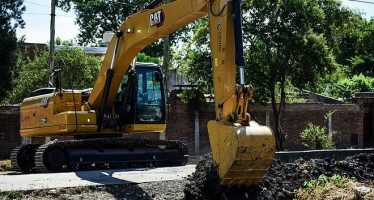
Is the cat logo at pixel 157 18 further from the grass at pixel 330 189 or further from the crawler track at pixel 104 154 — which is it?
the grass at pixel 330 189

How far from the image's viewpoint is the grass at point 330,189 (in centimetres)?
827

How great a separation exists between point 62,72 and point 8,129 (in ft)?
17.1

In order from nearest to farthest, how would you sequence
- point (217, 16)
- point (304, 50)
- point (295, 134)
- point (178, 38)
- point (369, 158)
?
point (217, 16), point (369, 158), point (304, 50), point (295, 134), point (178, 38)

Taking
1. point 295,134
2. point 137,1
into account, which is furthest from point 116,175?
point 137,1

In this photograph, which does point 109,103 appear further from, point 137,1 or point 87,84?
point 137,1

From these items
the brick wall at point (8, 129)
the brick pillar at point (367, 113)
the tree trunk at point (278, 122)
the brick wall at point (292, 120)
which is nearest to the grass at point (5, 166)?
the brick wall at point (8, 129)

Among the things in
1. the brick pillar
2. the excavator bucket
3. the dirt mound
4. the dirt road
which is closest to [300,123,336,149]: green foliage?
the brick pillar

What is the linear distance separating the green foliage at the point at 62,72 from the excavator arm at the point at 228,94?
15.7 m

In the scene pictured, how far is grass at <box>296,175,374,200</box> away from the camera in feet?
27.1

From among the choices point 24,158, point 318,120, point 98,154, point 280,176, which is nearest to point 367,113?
point 318,120

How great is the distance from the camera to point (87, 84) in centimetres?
2850

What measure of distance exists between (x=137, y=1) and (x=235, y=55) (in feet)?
136

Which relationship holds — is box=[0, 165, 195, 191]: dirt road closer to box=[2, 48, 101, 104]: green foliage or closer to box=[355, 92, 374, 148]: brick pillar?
box=[355, 92, 374, 148]: brick pillar

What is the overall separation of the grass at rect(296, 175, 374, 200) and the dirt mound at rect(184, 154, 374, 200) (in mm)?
164
